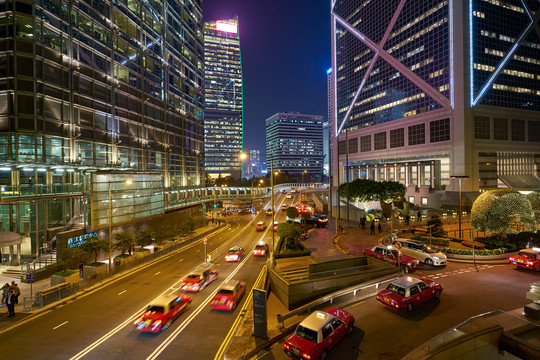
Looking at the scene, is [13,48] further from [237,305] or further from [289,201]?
[289,201]

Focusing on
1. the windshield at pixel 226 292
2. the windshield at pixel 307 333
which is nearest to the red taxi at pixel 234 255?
the windshield at pixel 226 292

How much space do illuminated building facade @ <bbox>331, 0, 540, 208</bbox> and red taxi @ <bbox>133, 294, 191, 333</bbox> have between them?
56395 millimetres

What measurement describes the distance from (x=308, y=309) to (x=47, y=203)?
3003cm

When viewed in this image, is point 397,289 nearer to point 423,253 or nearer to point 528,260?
point 423,253

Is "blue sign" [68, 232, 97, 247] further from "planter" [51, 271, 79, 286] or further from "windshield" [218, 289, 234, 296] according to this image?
"windshield" [218, 289, 234, 296]

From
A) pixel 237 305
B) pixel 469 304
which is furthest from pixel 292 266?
pixel 469 304

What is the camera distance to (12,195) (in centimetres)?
2670

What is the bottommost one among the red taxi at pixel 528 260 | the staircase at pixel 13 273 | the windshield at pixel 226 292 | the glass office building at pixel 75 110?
the staircase at pixel 13 273

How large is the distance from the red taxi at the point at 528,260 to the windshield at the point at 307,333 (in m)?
20.7

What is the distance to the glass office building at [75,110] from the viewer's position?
91.2 feet

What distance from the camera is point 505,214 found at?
93.9ft

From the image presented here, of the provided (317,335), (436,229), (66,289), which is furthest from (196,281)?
Answer: (436,229)

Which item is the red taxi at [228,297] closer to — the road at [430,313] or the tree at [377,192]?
the road at [430,313]

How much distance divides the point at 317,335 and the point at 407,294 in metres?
6.65
